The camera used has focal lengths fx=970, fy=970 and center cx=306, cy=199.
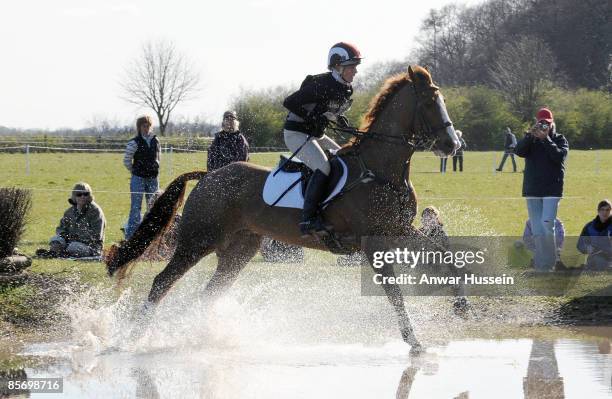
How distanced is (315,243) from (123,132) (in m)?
42.9

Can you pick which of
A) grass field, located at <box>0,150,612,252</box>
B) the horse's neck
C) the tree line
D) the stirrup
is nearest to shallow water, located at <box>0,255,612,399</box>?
the stirrup

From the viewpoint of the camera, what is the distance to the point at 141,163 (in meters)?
14.3

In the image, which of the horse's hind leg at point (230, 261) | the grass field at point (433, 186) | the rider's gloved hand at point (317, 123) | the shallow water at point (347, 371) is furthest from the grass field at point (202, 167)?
the rider's gloved hand at point (317, 123)

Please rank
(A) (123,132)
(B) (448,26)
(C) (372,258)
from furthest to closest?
(B) (448,26), (A) (123,132), (C) (372,258)

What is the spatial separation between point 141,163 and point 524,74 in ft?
178

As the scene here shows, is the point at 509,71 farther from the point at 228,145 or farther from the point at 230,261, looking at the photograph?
the point at 230,261

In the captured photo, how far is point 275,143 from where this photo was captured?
34.2 metres

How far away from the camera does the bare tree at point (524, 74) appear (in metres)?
59.5

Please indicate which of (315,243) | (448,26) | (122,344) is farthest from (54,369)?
(448,26)

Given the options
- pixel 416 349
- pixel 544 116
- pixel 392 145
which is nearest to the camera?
pixel 416 349

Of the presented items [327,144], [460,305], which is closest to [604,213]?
[460,305]

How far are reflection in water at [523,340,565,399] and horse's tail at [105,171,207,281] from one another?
382 centimetres

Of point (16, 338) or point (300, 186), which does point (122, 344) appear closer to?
point (16, 338)

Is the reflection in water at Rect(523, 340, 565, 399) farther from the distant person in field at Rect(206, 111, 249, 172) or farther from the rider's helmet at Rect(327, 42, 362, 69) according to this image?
the distant person in field at Rect(206, 111, 249, 172)
